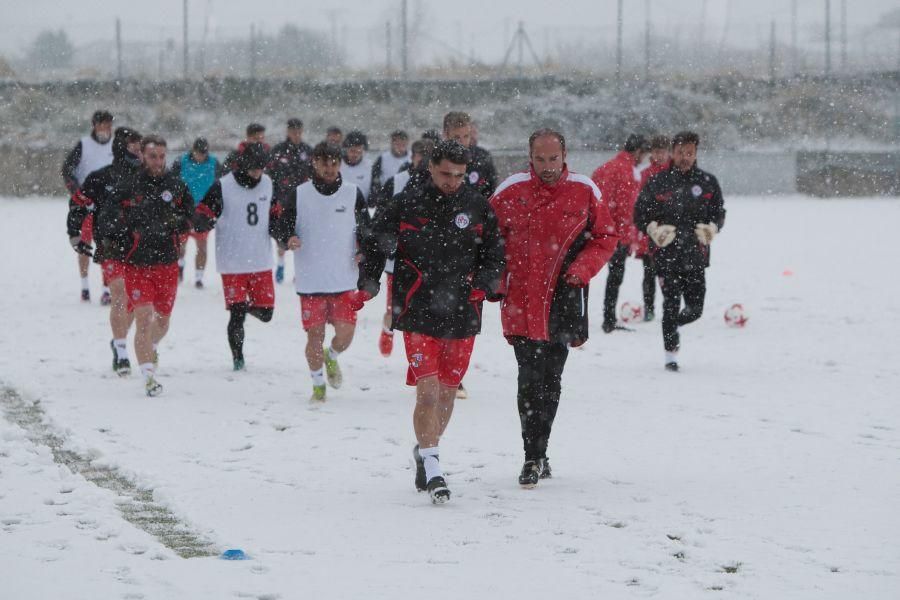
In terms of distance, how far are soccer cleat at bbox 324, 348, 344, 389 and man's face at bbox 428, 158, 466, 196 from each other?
304cm

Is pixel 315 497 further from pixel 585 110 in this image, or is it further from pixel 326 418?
pixel 585 110

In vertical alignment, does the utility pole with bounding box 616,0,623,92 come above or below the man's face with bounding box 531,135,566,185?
above

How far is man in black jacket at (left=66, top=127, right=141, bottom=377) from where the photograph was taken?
9.16 meters

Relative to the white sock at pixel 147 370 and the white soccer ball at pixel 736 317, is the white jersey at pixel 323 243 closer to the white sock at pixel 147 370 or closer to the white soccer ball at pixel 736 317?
the white sock at pixel 147 370

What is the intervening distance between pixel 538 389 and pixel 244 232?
3745 millimetres

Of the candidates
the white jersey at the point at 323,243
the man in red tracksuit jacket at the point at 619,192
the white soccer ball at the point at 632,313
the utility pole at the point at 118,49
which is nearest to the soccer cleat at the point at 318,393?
the white jersey at the point at 323,243

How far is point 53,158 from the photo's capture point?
28.3 m

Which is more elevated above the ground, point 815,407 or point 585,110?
point 585,110

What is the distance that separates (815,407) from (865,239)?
38.2 ft

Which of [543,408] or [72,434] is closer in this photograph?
[543,408]

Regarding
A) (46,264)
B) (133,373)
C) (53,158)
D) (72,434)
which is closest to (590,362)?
(133,373)

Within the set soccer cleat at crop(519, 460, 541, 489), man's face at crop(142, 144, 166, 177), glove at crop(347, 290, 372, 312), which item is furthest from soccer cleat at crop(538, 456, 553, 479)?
man's face at crop(142, 144, 166, 177)

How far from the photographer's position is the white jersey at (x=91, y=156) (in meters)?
13.2

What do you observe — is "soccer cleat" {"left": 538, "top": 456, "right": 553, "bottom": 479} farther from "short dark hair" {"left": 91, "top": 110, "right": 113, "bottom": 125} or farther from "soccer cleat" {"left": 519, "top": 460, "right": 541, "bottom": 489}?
"short dark hair" {"left": 91, "top": 110, "right": 113, "bottom": 125}
